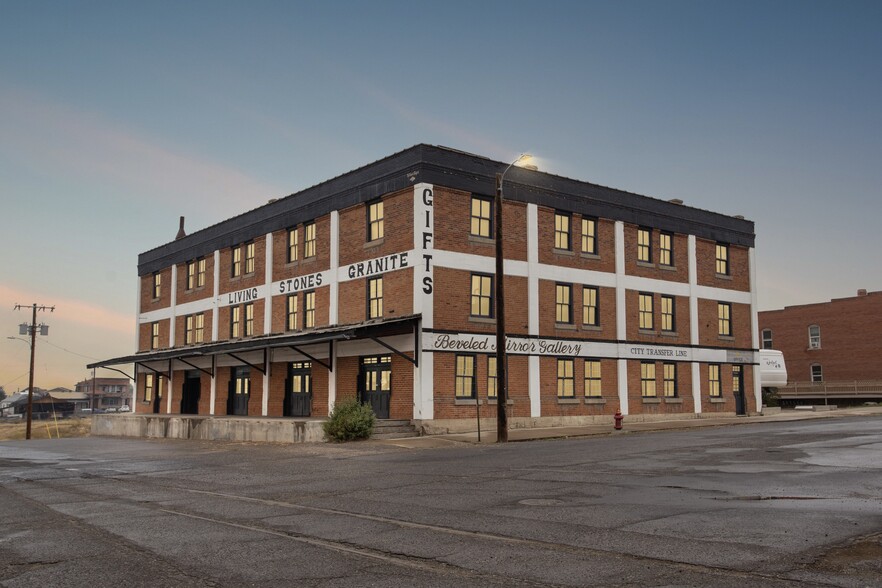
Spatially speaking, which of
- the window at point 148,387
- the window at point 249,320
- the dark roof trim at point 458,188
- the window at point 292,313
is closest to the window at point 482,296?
the dark roof trim at point 458,188

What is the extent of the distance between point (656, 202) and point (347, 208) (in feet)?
51.5

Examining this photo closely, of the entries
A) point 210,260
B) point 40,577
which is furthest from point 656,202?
point 40,577

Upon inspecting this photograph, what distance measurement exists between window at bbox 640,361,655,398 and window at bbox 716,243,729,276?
784 cm

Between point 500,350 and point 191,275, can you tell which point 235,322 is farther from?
point 500,350

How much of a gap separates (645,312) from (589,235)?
5.12 meters

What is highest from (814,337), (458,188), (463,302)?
(458,188)

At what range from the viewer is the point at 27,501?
1447 centimetres

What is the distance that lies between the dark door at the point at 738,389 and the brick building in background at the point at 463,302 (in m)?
0.08

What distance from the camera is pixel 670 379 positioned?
40.5 meters

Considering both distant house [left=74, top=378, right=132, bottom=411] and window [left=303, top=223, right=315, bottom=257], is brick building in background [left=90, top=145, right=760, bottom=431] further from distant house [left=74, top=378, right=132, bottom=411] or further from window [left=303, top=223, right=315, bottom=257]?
distant house [left=74, top=378, right=132, bottom=411]

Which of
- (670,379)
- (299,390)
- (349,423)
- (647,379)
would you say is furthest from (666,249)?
(349,423)

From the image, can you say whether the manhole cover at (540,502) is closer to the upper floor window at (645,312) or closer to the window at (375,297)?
the window at (375,297)

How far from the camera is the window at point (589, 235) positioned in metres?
37.8

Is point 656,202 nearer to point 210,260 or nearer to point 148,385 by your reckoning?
point 210,260
